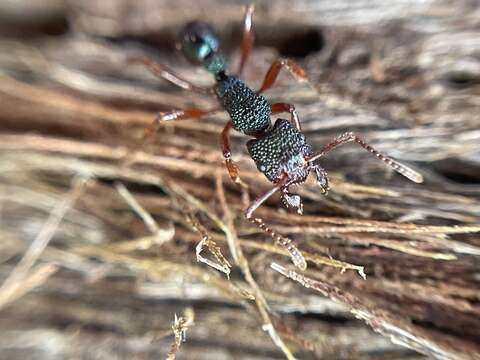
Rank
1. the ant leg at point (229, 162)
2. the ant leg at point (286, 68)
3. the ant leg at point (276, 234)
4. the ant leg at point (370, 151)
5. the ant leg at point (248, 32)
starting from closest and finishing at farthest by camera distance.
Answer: the ant leg at point (276, 234), the ant leg at point (370, 151), the ant leg at point (229, 162), the ant leg at point (286, 68), the ant leg at point (248, 32)

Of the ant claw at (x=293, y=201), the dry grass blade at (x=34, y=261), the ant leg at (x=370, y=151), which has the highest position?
the ant leg at (x=370, y=151)

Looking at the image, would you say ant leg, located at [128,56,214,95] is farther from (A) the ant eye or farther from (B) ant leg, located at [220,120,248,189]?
(B) ant leg, located at [220,120,248,189]

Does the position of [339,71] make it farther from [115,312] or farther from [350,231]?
[115,312]

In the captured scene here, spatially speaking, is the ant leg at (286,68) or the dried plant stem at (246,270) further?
the ant leg at (286,68)

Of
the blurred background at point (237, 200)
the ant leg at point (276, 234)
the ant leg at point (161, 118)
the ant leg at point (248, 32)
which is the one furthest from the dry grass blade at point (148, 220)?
the ant leg at point (248, 32)

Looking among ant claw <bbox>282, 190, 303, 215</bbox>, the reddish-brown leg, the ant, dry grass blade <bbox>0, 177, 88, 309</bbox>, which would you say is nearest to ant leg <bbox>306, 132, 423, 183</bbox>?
the ant

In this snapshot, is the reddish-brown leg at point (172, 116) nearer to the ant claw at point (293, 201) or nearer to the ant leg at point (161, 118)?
the ant leg at point (161, 118)

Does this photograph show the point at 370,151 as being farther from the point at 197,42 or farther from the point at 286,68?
the point at 197,42
